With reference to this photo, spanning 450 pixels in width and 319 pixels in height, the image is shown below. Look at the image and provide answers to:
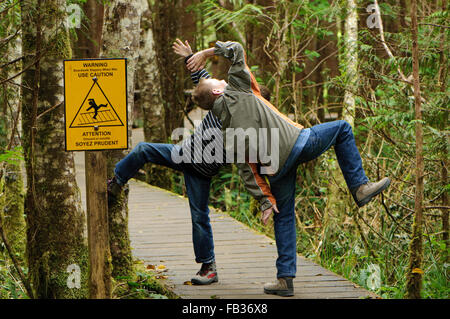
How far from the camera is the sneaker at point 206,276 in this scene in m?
5.91

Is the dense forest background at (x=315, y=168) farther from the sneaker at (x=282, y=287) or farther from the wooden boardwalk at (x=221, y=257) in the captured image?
the sneaker at (x=282, y=287)

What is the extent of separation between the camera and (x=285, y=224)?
5.49 meters

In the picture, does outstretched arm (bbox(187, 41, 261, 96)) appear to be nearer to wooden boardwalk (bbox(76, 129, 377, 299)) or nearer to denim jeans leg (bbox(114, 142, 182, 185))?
denim jeans leg (bbox(114, 142, 182, 185))

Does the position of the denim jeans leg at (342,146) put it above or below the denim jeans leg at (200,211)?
above

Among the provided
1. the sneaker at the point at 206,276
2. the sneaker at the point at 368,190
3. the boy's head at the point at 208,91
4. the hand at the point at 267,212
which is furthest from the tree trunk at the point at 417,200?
the sneaker at the point at 206,276

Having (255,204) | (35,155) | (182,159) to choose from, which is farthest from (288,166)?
(255,204)

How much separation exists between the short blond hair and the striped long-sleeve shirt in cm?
15

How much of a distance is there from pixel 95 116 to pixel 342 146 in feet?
7.22

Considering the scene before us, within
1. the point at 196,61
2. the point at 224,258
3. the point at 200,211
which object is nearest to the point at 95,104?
the point at 196,61

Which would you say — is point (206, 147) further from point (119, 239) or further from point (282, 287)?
point (282, 287)

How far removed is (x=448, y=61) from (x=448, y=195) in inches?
64.5

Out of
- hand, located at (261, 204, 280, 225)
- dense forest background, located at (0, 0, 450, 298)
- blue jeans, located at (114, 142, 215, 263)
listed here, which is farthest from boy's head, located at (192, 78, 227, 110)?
hand, located at (261, 204, 280, 225)
